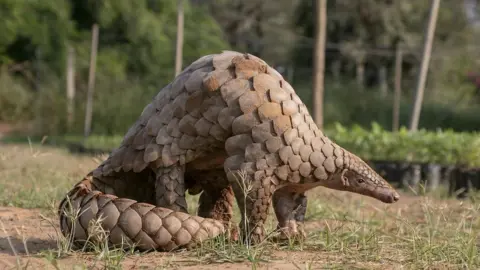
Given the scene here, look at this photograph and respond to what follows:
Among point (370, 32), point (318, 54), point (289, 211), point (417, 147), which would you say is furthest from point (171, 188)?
point (370, 32)

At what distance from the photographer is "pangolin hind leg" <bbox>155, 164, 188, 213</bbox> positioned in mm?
3859

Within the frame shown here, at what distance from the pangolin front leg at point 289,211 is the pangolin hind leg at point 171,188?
536 mm

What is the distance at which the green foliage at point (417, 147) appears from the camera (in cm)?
1022

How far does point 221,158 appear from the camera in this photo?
13.1ft

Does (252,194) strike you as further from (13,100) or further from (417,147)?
(13,100)

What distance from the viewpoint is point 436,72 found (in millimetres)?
27062

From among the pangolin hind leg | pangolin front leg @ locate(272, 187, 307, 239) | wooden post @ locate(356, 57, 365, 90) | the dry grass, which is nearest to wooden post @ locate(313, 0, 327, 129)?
the dry grass

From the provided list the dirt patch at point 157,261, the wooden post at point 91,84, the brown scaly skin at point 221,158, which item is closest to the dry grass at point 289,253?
the dirt patch at point 157,261

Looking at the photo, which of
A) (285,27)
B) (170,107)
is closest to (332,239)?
(170,107)

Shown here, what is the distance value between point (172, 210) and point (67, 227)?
22.4 inches

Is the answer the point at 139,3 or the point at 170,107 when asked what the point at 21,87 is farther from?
the point at 170,107

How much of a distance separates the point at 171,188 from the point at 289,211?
687mm

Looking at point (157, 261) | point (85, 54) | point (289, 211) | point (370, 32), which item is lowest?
point (157, 261)

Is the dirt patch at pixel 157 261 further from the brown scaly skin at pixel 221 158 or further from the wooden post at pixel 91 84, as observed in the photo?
the wooden post at pixel 91 84
